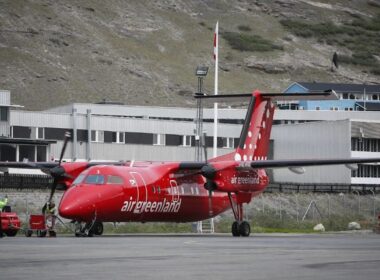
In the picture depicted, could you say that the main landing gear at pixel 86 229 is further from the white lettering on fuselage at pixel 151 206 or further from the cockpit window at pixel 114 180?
the cockpit window at pixel 114 180

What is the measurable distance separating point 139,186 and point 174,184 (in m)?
2.72

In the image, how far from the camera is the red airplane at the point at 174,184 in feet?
141

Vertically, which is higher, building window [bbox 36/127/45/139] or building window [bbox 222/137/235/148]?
building window [bbox 36/127/45/139]

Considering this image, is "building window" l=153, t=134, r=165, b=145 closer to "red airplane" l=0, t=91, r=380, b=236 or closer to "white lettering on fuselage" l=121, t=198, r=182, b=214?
"red airplane" l=0, t=91, r=380, b=236

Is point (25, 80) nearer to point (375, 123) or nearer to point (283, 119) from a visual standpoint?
point (283, 119)

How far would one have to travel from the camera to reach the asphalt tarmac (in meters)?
22.5

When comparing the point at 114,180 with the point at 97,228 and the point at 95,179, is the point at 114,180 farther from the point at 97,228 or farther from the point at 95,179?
the point at 97,228

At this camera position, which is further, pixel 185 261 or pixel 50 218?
pixel 50 218

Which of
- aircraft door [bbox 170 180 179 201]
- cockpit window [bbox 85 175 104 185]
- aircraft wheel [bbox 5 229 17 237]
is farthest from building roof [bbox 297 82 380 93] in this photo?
aircraft wheel [bbox 5 229 17 237]

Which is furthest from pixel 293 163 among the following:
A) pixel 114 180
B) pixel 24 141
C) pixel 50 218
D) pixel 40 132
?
pixel 40 132

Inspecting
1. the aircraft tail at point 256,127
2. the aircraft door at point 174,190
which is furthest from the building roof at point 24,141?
the aircraft door at point 174,190

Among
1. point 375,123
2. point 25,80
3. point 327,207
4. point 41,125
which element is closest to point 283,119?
point 375,123

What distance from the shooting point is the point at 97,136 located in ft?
299

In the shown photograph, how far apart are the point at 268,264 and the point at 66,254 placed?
604 centimetres
